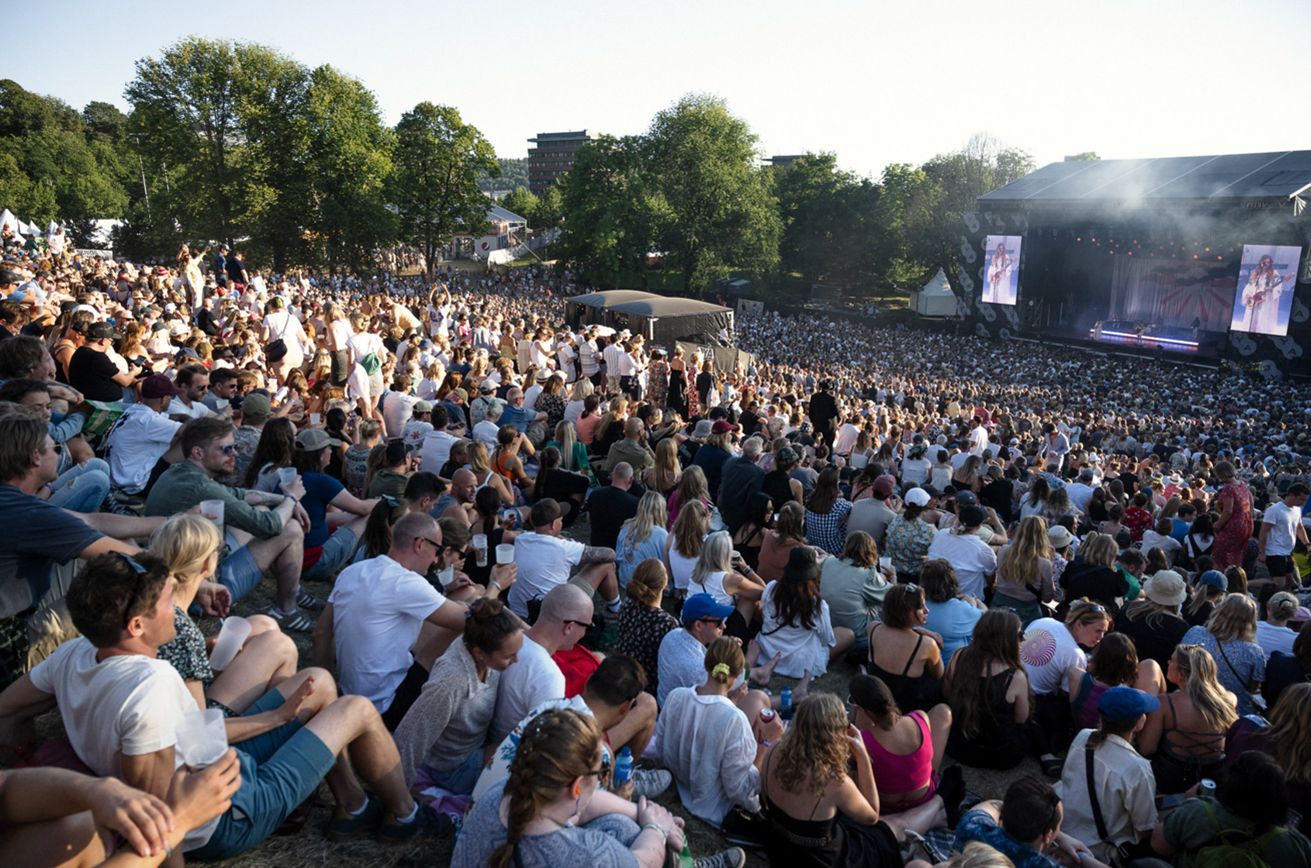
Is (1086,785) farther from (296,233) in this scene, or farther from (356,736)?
(296,233)

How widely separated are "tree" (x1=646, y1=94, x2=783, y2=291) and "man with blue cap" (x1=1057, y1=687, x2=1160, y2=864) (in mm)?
42591

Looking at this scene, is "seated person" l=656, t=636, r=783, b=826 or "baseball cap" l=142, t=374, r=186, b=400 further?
"baseball cap" l=142, t=374, r=186, b=400

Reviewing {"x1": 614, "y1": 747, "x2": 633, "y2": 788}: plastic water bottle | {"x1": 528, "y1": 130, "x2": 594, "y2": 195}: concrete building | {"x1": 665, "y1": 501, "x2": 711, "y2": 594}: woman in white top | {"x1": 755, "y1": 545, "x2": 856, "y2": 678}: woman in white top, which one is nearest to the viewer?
{"x1": 614, "y1": 747, "x2": 633, "y2": 788}: plastic water bottle

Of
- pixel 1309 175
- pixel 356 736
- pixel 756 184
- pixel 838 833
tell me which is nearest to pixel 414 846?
pixel 356 736

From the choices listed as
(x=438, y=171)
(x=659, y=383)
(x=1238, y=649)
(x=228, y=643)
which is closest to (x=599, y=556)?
(x=228, y=643)

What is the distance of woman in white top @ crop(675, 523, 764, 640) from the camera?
4.89 meters

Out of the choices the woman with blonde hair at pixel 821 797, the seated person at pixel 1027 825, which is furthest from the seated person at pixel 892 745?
the seated person at pixel 1027 825

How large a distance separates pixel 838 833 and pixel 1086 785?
1.30 m

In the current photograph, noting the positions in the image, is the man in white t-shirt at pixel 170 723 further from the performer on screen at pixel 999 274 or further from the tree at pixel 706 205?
the tree at pixel 706 205

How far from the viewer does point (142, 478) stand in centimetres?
→ 542

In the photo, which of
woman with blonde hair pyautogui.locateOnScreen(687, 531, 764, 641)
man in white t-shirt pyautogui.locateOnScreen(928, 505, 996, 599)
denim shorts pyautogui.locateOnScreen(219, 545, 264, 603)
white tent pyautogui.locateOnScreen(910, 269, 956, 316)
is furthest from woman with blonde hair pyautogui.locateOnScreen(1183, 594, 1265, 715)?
white tent pyautogui.locateOnScreen(910, 269, 956, 316)

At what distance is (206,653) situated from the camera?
2984 mm

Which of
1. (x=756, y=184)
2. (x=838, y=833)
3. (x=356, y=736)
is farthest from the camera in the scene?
(x=756, y=184)

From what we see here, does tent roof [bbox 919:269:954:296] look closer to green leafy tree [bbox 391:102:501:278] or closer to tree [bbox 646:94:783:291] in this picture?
tree [bbox 646:94:783:291]
